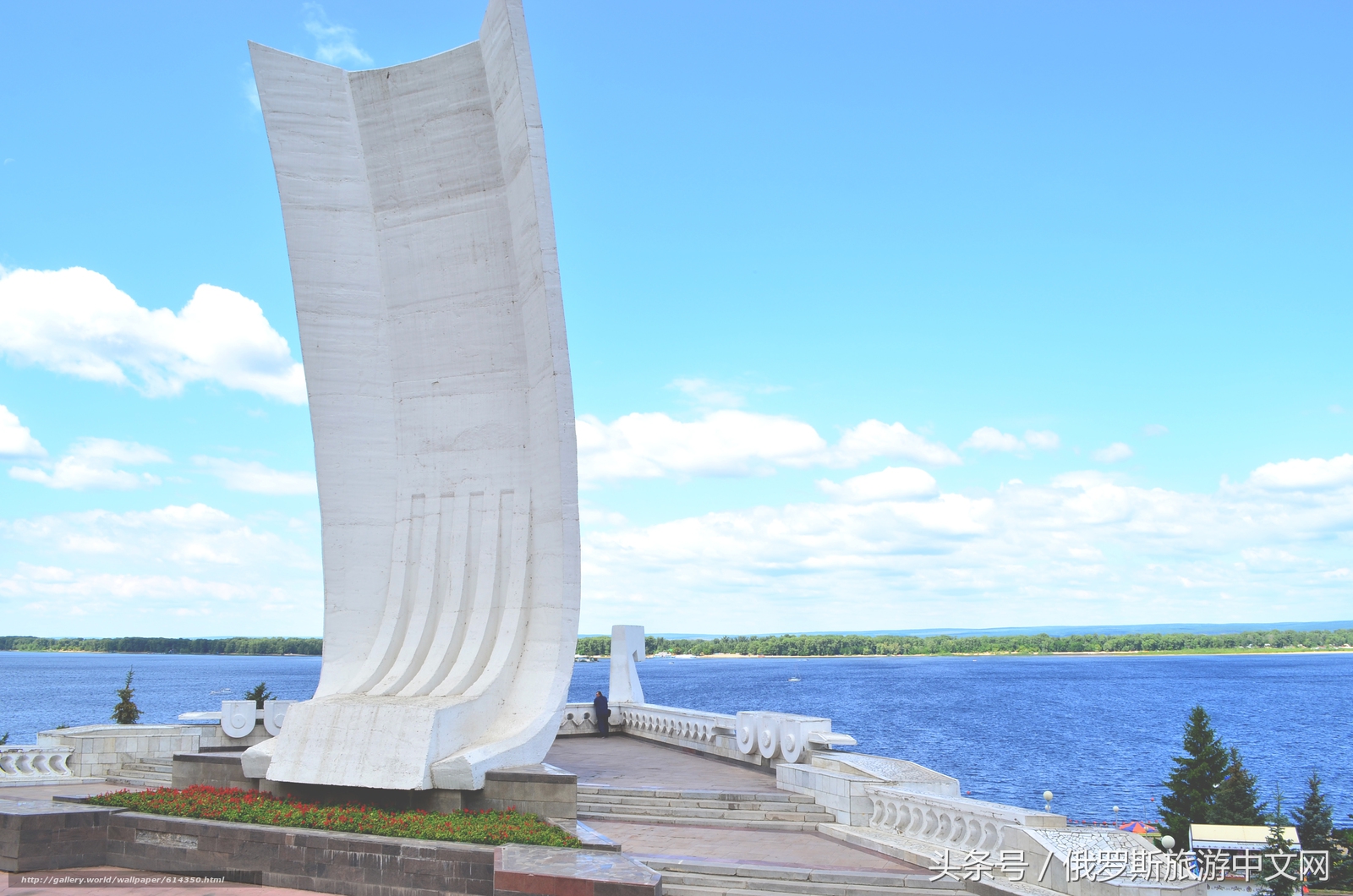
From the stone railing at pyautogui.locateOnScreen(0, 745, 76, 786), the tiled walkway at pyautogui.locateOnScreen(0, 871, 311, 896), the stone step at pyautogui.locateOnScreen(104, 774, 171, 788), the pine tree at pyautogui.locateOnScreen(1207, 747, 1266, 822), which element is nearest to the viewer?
the tiled walkway at pyautogui.locateOnScreen(0, 871, 311, 896)

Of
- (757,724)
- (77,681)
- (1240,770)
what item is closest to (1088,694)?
(1240,770)

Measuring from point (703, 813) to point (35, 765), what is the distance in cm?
1192

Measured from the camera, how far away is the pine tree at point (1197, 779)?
18.7m

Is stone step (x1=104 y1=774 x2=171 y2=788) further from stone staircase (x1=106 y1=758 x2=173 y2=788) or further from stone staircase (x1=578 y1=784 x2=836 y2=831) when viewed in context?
stone staircase (x1=578 y1=784 x2=836 y2=831)

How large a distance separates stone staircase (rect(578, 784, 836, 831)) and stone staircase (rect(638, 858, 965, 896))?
8.12ft

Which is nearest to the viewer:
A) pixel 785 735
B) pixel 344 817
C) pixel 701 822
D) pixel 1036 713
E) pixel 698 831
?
pixel 344 817

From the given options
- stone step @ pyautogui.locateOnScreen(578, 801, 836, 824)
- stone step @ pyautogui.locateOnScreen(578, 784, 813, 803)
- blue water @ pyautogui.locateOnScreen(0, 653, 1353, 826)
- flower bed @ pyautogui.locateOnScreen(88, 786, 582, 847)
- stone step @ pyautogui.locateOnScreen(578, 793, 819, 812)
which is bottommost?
blue water @ pyautogui.locateOnScreen(0, 653, 1353, 826)

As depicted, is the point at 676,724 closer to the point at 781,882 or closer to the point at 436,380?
the point at 436,380

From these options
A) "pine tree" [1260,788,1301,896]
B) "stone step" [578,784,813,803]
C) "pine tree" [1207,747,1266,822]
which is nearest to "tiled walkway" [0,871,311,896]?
"stone step" [578,784,813,803]

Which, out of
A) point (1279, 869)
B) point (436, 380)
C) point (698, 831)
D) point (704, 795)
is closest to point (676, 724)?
point (704, 795)

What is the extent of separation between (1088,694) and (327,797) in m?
87.0

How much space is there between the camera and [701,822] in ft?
40.9

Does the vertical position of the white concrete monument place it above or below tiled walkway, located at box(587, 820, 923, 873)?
above

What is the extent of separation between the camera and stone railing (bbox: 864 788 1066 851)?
29.6 ft
